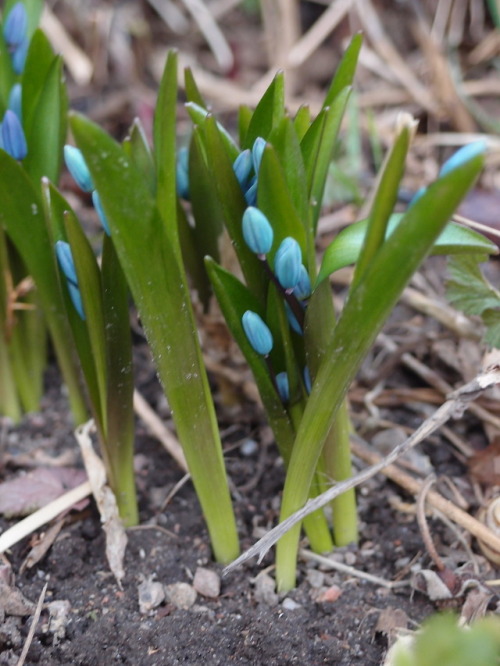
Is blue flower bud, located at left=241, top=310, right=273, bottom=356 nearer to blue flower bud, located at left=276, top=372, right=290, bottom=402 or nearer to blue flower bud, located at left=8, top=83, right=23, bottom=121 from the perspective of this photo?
blue flower bud, located at left=276, top=372, right=290, bottom=402

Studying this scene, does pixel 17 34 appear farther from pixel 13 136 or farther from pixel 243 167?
pixel 243 167

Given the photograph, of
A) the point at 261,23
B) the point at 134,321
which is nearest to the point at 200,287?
the point at 134,321

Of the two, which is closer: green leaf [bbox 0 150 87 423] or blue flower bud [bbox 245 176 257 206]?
blue flower bud [bbox 245 176 257 206]

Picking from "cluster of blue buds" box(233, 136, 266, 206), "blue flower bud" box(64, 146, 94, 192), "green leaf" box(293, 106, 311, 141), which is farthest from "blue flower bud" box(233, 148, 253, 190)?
"blue flower bud" box(64, 146, 94, 192)

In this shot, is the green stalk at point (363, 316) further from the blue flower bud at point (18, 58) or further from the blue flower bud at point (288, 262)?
the blue flower bud at point (18, 58)

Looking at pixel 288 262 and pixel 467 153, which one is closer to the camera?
pixel 467 153

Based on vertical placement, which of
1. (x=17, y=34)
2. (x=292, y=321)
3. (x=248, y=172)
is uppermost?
(x=17, y=34)

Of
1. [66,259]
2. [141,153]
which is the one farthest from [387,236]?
[66,259]
